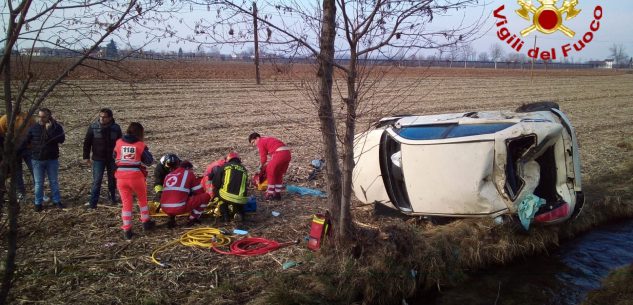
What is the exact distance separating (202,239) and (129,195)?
3.89 feet

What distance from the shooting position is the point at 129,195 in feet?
21.5

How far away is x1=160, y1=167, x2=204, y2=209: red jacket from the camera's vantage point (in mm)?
6805

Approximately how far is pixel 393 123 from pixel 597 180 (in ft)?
16.2

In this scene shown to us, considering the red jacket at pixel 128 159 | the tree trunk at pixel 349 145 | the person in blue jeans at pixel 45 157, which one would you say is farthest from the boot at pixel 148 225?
the tree trunk at pixel 349 145

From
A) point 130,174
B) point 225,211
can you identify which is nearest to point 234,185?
point 225,211

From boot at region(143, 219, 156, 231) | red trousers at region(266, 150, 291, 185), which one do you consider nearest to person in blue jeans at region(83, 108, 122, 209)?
boot at region(143, 219, 156, 231)

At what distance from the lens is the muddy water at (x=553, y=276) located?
588 centimetres

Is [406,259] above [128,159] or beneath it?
beneath

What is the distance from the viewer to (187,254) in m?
6.01

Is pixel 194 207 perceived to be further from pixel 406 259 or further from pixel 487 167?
pixel 487 167

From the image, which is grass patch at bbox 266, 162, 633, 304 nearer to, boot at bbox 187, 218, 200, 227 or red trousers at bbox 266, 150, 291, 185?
boot at bbox 187, 218, 200, 227

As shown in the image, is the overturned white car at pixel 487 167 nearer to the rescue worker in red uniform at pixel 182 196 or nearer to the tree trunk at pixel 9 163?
the rescue worker in red uniform at pixel 182 196

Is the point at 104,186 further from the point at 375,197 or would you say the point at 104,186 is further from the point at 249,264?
Answer: the point at 375,197

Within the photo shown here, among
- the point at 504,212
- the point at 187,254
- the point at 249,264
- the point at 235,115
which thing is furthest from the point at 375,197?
the point at 235,115
